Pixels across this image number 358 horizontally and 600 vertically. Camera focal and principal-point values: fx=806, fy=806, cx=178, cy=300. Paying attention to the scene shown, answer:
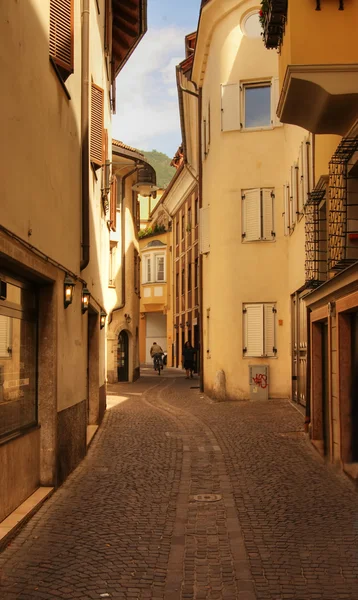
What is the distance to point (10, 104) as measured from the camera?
23.8 feet

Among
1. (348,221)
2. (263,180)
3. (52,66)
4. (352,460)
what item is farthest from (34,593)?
(263,180)

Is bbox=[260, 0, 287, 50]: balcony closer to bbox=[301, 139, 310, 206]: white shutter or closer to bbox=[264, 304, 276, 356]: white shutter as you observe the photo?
bbox=[301, 139, 310, 206]: white shutter

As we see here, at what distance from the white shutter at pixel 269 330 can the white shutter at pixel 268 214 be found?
1942 millimetres

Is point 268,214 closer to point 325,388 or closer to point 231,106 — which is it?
point 231,106

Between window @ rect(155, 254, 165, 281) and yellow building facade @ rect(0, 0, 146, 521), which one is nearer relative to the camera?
yellow building facade @ rect(0, 0, 146, 521)

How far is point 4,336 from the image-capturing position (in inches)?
314

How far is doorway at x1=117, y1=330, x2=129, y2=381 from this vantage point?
31.6 metres

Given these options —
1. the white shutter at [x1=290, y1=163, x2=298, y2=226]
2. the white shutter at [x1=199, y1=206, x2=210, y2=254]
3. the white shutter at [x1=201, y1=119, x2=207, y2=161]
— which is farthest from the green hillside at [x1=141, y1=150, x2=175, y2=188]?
the white shutter at [x1=290, y1=163, x2=298, y2=226]

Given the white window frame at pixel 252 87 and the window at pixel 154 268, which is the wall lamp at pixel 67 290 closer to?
the white window frame at pixel 252 87

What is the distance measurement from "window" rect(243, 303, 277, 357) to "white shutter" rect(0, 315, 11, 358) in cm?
1410

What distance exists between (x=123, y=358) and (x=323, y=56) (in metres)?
22.7

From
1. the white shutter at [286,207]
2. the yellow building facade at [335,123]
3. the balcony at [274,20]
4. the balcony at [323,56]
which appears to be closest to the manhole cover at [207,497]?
the yellow building facade at [335,123]

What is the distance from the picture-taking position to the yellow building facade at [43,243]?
24.8ft

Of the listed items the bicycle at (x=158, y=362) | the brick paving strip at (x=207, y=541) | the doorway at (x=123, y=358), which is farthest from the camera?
the bicycle at (x=158, y=362)
